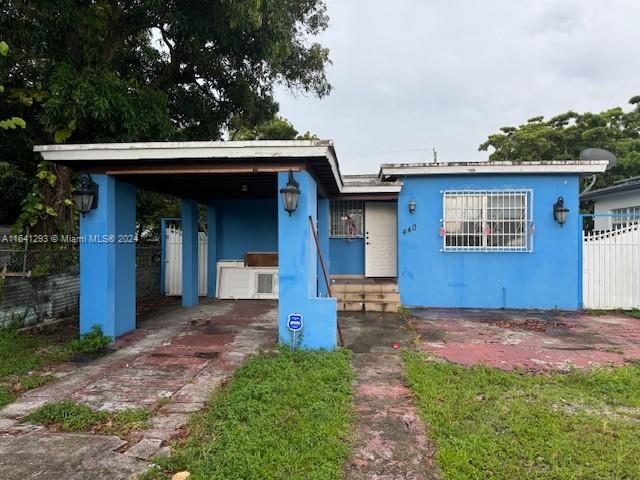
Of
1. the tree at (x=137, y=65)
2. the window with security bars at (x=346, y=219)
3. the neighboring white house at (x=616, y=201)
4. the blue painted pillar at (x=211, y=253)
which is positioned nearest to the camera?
the tree at (x=137, y=65)

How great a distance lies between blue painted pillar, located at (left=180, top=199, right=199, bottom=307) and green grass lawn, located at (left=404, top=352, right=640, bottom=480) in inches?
240

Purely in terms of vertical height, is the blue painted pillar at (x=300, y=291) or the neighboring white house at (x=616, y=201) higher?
the neighboring white house at (x=616, y=201)

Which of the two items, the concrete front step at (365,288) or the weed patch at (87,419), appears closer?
the weed patch at (87,419)

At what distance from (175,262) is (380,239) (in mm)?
5481

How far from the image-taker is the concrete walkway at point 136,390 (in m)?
2.69

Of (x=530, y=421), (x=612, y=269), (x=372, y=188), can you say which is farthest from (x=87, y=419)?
(x=612, y=269)

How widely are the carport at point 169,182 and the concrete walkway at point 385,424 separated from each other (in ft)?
2.38

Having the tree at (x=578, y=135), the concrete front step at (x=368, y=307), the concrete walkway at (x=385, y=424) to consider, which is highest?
the tree at (x=578, y=135)

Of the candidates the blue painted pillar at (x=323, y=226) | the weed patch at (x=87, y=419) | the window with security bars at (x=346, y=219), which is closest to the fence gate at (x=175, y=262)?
the blue painted pillar at (x=323, y=226)

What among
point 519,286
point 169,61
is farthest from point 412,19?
point 519,286

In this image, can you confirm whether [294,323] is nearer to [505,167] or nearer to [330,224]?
[330,224]

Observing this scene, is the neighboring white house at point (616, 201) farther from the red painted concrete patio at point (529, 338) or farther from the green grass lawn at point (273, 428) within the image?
the green grass lawn at point (273, 428)

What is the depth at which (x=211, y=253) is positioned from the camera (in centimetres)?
1059

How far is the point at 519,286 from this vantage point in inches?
342
